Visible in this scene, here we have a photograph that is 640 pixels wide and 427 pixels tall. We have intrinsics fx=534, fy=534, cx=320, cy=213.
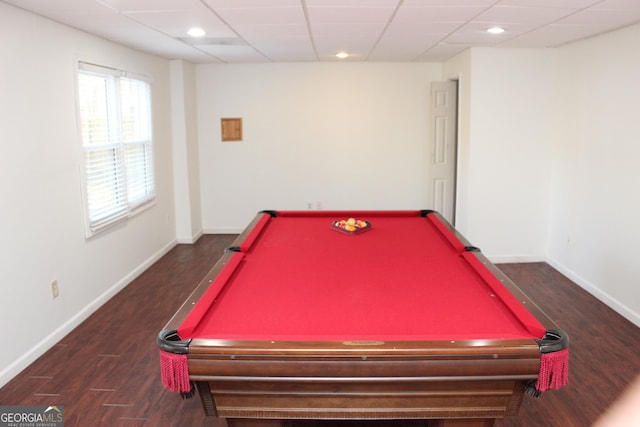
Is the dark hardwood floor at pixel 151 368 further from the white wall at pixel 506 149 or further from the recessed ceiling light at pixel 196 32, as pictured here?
the recessed ceiling light at pixel 196 32

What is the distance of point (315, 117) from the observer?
6621mm

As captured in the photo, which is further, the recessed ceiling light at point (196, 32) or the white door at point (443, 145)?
the white door at point (443, 145)

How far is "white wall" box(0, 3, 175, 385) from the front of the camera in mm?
3158

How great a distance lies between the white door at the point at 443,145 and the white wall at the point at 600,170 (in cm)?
124

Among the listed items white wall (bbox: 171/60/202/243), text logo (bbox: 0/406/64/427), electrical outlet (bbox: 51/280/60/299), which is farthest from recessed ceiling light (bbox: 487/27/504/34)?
text logo (bbox: 0/406/64/427)

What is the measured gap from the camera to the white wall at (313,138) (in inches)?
257

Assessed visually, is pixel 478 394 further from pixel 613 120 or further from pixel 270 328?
pixel 613 120

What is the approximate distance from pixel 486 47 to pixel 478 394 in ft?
12.9

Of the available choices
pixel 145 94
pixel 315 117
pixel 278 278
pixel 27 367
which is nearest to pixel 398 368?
pixel 278 278

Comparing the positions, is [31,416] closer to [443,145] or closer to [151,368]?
[151,368]

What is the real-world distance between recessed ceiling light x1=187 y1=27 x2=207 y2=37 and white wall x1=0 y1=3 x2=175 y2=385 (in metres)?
0.80

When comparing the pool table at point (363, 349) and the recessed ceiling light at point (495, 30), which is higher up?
the recessed ceiling light at point (495, 30)

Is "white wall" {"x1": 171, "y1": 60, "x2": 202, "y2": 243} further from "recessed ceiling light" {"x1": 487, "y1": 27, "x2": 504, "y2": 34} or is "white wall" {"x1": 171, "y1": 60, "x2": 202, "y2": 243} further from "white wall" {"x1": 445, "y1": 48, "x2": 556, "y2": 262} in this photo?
"recessed ceiling light" {"x1": 487, "y1": 27, "x2": 504, "y2": 34}

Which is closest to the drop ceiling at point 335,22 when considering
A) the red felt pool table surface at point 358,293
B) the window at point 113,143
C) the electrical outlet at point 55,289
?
the window at point 113,143
